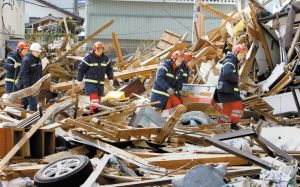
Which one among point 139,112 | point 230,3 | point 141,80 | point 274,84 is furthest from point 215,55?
point 230,3

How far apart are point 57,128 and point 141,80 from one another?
7.55m

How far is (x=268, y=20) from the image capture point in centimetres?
1434

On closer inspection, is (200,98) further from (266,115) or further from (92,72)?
(92,72)

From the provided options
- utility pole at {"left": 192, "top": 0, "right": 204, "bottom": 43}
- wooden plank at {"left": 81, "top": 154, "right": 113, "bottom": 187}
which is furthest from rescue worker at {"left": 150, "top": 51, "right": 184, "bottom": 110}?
utility pole at {"left": 192, "top": 0, "right": 204, "bottom": 43}

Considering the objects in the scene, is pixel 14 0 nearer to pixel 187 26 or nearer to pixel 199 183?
pixel 187 26

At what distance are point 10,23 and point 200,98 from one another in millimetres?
22838

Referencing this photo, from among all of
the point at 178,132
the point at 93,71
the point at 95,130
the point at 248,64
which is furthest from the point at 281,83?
the point at 95,130

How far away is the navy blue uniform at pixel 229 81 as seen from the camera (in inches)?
435

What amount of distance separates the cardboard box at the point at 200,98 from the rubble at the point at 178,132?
0.02 metres

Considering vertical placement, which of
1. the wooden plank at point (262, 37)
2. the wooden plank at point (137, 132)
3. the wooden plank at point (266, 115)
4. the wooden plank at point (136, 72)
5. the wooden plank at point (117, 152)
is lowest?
the wooden plank at point (266, 115)

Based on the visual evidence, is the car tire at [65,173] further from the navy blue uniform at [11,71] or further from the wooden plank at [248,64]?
the wooden plank at [248,64]

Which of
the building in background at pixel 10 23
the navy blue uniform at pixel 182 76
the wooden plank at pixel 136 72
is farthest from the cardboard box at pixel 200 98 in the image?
the building in background at pixel 10 23

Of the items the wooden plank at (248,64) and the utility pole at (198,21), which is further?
the utility pole at (198,21)

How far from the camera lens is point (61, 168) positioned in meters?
6.22
